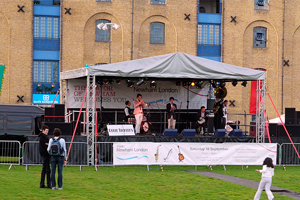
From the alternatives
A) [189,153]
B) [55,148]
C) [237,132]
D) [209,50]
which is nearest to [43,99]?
[209,50]

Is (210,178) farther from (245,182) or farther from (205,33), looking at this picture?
(205,33)

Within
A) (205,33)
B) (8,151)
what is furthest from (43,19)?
(8,151)

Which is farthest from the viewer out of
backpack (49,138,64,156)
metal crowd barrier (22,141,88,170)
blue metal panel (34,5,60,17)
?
blue metal panel (34,5,60,17)

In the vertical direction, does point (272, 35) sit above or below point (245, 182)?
above

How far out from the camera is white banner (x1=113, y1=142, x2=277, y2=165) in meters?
20.5

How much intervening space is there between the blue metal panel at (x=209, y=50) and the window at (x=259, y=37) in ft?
11.3

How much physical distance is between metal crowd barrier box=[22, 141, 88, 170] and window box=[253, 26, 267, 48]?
3033 cm

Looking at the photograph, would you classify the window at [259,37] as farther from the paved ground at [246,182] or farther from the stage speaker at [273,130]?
the paved ground at [246,182]

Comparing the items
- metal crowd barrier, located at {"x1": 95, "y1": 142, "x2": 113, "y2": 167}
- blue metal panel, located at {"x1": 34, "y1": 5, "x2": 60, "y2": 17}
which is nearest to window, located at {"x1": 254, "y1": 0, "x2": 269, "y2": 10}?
blue metal panel, located at {"x1": 34, "y1": 5, "x2": 60, "y2": 17}

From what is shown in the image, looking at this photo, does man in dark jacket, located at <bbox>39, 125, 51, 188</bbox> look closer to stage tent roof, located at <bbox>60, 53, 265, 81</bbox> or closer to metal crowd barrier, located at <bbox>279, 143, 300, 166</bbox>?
stage tent roof, located at <bbox>60, 53, 265, 81</bbox>

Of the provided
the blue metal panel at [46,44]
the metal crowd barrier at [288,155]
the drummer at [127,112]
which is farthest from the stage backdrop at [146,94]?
the blue metal panel at [46,44]

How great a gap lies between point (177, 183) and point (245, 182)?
92.8 inches

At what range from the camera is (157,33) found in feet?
156

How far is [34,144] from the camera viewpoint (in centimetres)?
2142
